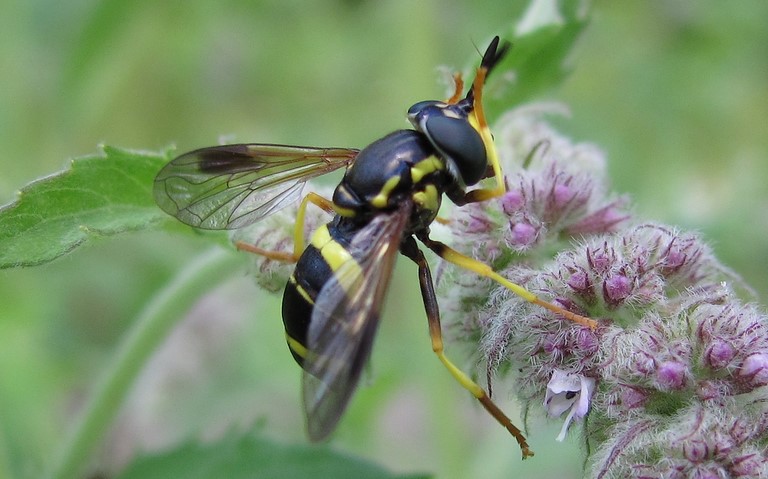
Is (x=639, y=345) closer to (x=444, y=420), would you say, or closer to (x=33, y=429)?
(x=444, y=420)

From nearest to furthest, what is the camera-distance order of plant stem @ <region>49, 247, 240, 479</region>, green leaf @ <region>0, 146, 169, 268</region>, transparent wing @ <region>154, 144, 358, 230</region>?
green leaf @ <region>0, 146, 169, 268</region> → transparent wing @ <region>154, 144, 358, 230</region> → plant stem @ <region>49, 247, 240, 479</region>

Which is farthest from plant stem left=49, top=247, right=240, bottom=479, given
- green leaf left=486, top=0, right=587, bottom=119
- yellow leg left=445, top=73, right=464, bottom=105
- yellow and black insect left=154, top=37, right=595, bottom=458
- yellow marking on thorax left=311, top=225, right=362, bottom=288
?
green leaf left=486, top=0, right=587, bottom=119

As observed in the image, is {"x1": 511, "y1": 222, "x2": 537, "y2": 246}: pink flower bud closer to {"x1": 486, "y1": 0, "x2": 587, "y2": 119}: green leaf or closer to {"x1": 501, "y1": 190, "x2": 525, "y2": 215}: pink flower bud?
{"x1": 501, "y1": 190, "x2": 525, "y2": 215}: pink flower bud

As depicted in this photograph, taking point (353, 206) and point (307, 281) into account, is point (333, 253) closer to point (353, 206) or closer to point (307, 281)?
point (307, 281)

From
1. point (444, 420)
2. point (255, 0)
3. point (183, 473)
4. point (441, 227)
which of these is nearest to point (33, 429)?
point (183, 473)

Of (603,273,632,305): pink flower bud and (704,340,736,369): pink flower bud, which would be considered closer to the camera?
(704,340,736,369): pink flower bud

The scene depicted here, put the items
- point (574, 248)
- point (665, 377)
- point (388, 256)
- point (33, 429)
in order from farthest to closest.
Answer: point (33, 429) < point (574, 248) < point (388, 256) < point (665, 377)
